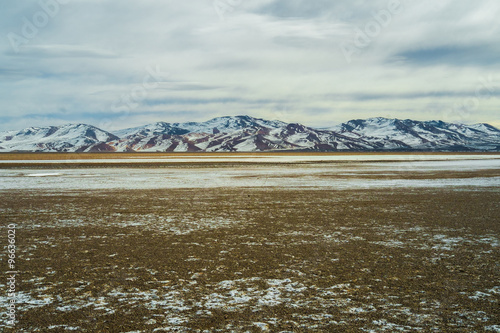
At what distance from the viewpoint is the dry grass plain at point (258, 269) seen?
602 cm

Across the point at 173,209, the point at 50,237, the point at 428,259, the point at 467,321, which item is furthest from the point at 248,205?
the point at 467,321

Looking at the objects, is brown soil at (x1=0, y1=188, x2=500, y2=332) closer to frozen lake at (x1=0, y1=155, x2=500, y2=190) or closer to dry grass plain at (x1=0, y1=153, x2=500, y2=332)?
dry grass plain at (x1=0, y1=153, x2=500, y2=332)

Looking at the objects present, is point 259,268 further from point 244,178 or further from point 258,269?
point 244,178

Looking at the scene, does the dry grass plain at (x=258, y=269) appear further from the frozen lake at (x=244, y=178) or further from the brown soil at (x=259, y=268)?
the frozen lake at (x=244, y=178)

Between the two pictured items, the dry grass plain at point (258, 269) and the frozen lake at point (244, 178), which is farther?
the frozen lake at point (244, 178)

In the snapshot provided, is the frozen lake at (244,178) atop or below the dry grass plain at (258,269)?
atop

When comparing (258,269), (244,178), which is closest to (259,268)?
(258,269)

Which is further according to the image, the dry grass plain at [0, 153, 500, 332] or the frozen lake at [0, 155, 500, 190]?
the frozen lake at [0, 155, 500, 190]

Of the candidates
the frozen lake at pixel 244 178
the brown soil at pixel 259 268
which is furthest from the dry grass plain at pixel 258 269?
the frozen lake at pixel 244 178

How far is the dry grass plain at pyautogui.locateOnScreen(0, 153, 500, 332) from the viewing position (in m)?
6.02

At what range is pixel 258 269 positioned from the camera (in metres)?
8.55

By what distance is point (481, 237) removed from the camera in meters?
11.6

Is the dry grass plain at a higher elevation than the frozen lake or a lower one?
lower

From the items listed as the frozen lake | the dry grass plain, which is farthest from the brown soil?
the frozen lake
